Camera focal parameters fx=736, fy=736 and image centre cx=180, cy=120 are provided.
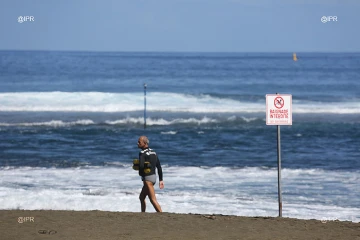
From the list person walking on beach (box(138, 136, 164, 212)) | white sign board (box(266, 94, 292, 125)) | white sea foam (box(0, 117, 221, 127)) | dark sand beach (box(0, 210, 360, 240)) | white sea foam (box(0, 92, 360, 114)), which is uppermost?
white sea foam (box(0, 92, 360, 114))

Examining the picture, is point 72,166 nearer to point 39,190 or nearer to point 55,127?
point 39,190

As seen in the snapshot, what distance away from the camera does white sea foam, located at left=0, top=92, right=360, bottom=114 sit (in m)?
38.5

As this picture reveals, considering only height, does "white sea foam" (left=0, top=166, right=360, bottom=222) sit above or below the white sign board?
below

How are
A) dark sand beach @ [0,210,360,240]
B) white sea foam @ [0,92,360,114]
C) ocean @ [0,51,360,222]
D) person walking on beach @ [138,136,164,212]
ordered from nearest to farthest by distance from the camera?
dark sand beach @ [0,210,360,240] < person walking on beach @ [138,136,164,212] < ocean @ [0,51,360,222] < white sea foam @ [0,92,360,114]

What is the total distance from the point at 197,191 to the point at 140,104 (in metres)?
25.9

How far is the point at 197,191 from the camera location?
15773mm

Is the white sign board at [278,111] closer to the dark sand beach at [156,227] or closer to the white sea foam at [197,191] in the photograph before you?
the dark sand beach at [156,227]

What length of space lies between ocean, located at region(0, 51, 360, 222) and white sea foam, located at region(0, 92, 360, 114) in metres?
0.06

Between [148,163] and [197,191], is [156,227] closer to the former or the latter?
[148,163]

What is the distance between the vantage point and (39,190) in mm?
15648

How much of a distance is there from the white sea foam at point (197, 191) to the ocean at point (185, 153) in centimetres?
2

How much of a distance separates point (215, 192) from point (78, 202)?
3.06 metres

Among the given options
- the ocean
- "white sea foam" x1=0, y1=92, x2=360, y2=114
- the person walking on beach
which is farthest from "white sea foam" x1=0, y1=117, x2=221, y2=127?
the person walking on beach

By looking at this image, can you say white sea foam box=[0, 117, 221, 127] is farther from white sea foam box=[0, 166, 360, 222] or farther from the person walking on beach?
the person walking on beach
